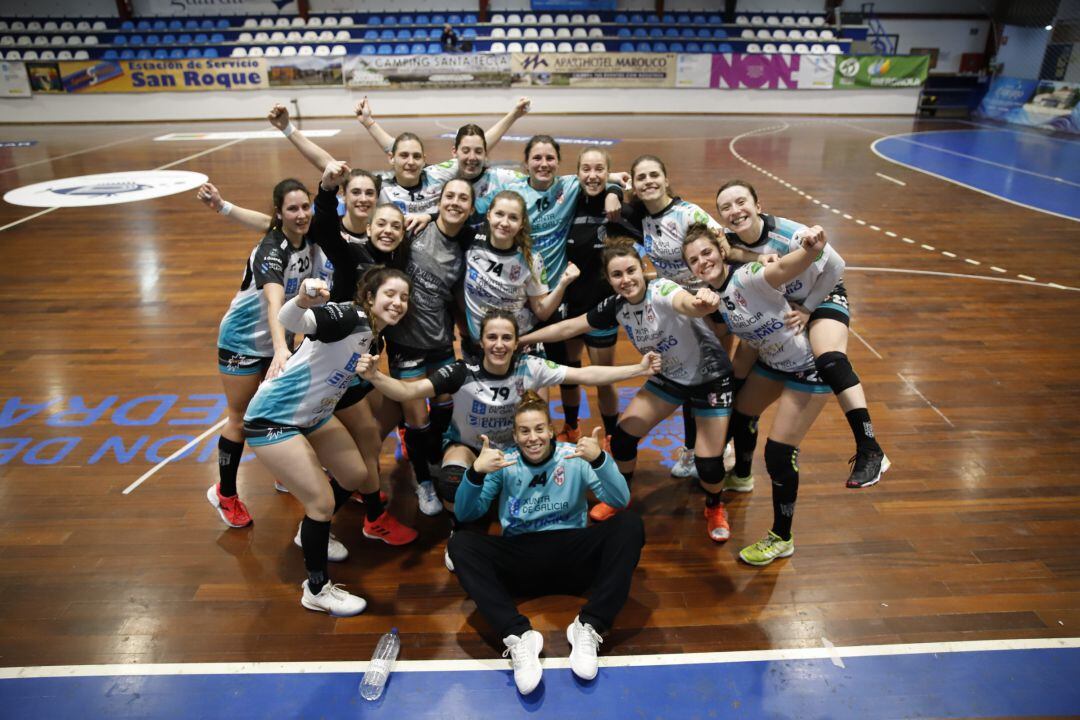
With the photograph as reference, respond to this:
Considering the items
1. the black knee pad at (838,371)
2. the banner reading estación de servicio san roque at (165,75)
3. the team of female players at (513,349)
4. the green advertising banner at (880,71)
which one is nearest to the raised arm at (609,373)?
the team of female players at (513,349)

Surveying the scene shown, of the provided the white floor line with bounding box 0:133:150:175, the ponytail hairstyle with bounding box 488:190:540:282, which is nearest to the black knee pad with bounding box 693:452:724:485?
the ponytail hairstyle with bounding box 488:190:540:282

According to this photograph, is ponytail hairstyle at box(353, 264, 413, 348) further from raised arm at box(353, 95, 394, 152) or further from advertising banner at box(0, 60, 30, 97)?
advertising banner at box(0, 60, 30, 97)

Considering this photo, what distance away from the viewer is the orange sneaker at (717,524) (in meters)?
3.91

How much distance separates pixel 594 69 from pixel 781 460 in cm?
2250

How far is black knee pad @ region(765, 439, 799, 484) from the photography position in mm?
3529

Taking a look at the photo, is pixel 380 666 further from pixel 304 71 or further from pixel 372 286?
pixel 304 71

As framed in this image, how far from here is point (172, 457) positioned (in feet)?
15.6

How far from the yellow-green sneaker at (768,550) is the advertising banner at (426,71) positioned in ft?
73.4

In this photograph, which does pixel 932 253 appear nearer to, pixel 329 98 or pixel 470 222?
pixel 470 222

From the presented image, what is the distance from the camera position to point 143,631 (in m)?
3.32

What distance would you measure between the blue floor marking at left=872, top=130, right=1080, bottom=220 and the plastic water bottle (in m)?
12.1

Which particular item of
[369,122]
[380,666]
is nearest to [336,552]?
[380,666]

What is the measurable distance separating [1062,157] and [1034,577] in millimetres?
16037

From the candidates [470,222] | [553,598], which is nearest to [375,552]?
[553,598]
